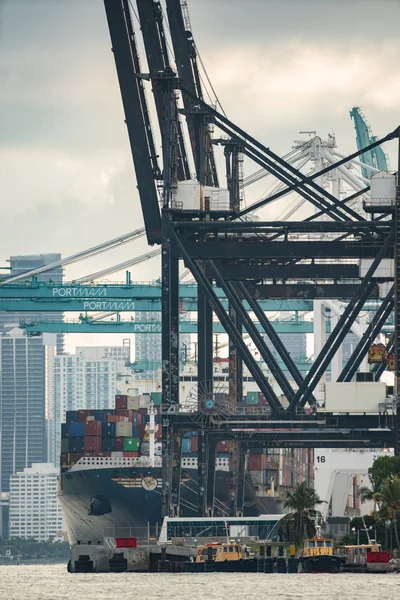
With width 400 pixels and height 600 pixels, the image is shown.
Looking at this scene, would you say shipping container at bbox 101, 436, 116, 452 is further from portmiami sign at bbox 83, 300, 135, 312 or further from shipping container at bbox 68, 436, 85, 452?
portmiami sign at bbox 83, 300, 135, 312

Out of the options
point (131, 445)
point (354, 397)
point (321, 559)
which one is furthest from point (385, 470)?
point (131, 445)

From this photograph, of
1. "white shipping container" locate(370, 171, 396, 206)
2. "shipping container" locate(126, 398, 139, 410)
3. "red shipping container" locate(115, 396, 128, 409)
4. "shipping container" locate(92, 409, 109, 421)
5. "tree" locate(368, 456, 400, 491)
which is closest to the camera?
"tree" locate(368, 456, 400, 491)

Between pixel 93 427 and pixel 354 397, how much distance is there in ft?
110

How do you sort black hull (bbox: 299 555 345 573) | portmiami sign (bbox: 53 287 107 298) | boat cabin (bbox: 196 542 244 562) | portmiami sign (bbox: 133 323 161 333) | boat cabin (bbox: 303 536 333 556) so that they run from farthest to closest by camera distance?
portmiami sign (bbox: 133 323 161 333) < portmiami sign (bbox: 53 287 107 298) < boat cabin (bbox: 196 542 244 562) < boat cabin (bbox: 303 536 333 556) < black hull (bbox: 299 555 345 573)

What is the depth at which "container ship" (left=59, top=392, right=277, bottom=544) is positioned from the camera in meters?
120

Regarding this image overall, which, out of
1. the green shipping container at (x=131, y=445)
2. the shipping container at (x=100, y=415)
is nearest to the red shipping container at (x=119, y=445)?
the green shipping container at (x=131, y=445)

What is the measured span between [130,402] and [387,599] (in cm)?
6891

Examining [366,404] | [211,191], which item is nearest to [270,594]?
[366,404]

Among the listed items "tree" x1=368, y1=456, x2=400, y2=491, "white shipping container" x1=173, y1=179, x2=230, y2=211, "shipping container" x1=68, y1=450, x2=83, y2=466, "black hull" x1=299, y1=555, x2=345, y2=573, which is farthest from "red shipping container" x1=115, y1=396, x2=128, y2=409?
"black hull" x1=299, y1=555, x2=345, y2=573

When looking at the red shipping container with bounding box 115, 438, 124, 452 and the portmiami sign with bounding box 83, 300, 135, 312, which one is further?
the portmiami sign with bounding box 83, 300, 135, 312

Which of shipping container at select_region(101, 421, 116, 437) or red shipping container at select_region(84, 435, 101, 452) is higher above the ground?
shipping container at select_region(101, 421, 116, 437)

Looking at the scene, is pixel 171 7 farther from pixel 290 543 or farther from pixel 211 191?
pixel 290 543

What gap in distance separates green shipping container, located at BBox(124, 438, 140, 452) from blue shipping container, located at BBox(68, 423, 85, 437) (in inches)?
133

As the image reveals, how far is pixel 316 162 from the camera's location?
139375 mm
